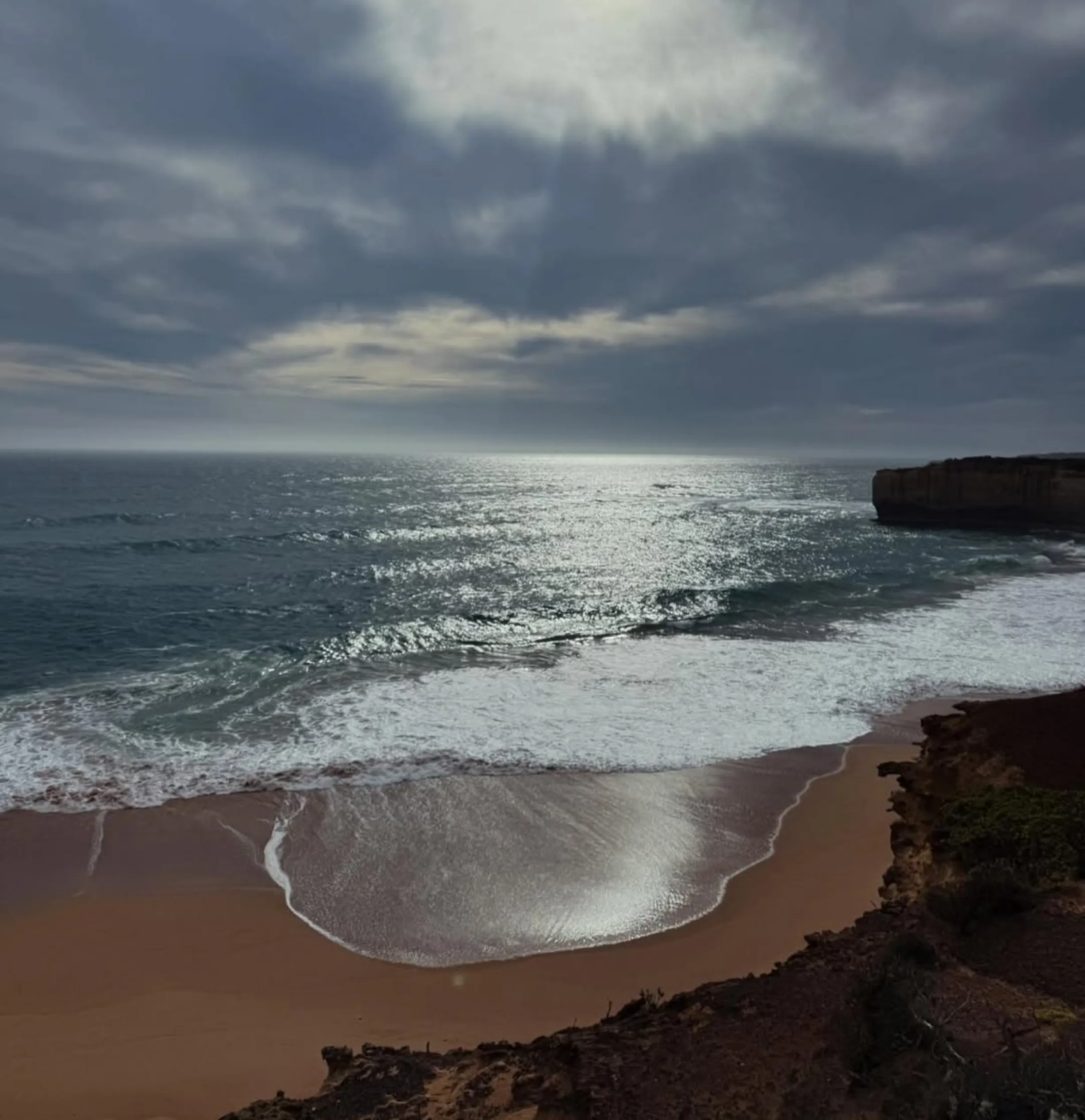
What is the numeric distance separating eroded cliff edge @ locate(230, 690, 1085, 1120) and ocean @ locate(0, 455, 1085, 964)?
2.79 meters

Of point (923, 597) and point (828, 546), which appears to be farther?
point (828, 546)

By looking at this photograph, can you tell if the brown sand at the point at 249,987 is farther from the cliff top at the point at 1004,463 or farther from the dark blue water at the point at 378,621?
the cliff top at the point at 1004,463

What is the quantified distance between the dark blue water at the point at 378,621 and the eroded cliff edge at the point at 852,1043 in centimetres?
746

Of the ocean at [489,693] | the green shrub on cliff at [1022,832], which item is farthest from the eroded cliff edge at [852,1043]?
the ocean at [489,693]

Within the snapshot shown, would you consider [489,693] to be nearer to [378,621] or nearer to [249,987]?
[378,621]

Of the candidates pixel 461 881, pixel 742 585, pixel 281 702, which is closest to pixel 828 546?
pixel 742 585

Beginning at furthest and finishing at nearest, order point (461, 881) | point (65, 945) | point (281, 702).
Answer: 1. point (281, 702)
2. point (461, 881)
3. point (65, 945)

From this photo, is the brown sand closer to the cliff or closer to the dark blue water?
the dark blue water

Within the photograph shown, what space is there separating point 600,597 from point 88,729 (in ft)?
64.1

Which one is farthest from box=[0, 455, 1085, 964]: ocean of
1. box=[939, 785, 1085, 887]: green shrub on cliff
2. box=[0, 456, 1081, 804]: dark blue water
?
box=[939, 785, 1085, 887]: green shrub on cliff

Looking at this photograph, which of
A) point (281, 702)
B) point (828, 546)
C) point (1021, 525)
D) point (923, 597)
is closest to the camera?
point (281, 702)

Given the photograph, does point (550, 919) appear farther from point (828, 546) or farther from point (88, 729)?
point (828, 546)

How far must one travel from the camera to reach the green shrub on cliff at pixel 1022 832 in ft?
23.9

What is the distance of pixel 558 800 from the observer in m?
12.2
